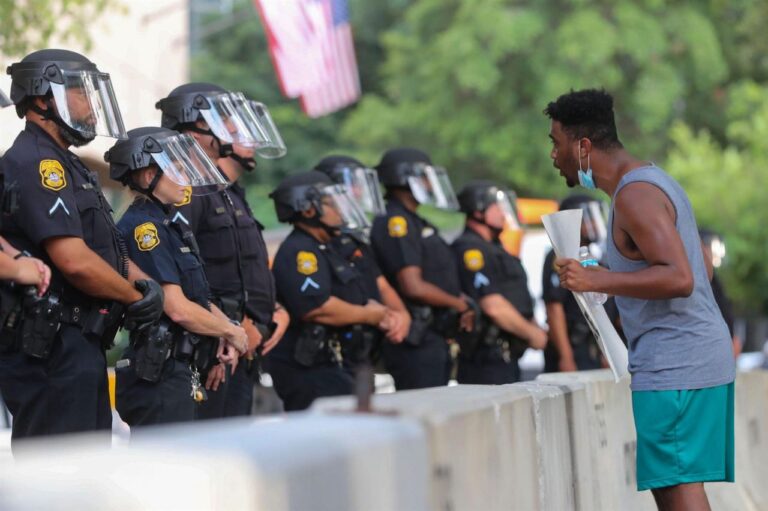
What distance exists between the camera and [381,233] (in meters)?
10.3

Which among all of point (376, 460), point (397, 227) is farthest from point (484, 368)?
point (376, 460)

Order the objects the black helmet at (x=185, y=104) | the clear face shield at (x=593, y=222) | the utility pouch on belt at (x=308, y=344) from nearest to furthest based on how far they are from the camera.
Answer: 1. the black helmet at (x=185, y=104)
2. the utility pouch on belt at (x=308, y=344)
3. the clear face shield at (x=593, y=222)

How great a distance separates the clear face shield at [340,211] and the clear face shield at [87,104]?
113 inches

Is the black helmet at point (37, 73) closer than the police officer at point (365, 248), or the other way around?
the black helmet at point (37, 73)

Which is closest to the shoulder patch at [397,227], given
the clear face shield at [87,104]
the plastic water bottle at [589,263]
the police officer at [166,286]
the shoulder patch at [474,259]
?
the shoulder patch at [474,259]

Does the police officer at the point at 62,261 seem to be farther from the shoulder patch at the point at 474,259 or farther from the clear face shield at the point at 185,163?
the shoulder patch at the point at 474,259

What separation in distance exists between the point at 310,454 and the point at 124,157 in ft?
11.8

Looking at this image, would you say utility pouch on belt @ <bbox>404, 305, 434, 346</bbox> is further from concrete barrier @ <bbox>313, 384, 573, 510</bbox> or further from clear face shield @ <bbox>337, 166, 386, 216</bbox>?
concrete barrier @ <bbox>313, 384, 573, 510</bbox>

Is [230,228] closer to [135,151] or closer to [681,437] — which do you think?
[135,151]

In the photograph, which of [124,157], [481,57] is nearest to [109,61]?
[481,57]

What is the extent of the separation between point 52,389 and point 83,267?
0.49 meters

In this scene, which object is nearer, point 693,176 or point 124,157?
point 124,157

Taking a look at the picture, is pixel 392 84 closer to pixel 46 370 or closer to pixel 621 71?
pixel 621 71

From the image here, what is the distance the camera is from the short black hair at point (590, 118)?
19.1ft
